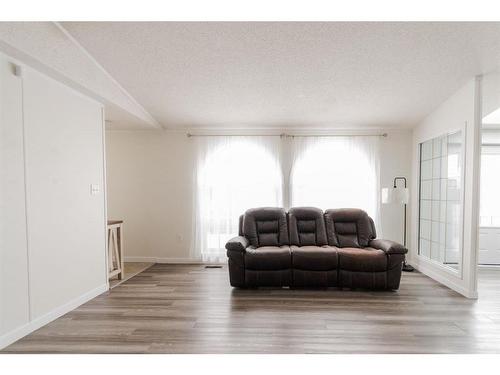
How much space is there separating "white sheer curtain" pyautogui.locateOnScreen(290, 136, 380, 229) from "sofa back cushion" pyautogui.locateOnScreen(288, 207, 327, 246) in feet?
1.59

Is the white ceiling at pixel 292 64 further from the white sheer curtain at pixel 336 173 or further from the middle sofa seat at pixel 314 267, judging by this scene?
the middle sofa seat at pixel 314 267

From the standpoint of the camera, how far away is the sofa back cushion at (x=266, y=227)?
3.81 m

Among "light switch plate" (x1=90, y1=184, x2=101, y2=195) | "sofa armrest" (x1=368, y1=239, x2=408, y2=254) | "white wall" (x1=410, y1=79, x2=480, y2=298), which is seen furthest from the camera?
"sofa armrest" (x1=368, y1=239, x2=408, y2=254)

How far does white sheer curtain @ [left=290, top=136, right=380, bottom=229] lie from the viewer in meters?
4.35

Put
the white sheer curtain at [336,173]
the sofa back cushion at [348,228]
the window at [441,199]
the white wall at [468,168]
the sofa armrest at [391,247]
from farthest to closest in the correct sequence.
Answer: the white sheer curtain at [336,173] < the sofa back cushion at [348,228] < the window at [441,199] < the sofa armrest at [391,247] < the white wall at [468,168]

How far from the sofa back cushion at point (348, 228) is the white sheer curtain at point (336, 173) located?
1.57ft

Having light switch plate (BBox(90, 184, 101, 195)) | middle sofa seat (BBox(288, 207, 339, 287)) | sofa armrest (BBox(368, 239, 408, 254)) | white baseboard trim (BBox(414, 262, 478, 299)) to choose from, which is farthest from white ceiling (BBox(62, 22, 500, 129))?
white baseboard trim (BBox(414, 262, 478, 299))

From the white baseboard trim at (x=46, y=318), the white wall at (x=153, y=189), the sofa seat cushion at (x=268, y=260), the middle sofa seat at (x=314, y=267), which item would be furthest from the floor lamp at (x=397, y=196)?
the white baseboard trim at (x=46, y=318)

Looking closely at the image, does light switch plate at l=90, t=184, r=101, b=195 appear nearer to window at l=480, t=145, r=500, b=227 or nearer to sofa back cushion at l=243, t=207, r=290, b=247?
sofa back cushion at l=243, t=207, r=290, b=247

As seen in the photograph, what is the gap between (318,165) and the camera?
441 centimetres

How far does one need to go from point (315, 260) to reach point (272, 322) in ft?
3.58

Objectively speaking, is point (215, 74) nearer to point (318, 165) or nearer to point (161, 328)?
point (318, 165)

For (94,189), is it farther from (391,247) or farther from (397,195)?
(397,195)

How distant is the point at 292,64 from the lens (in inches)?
109
